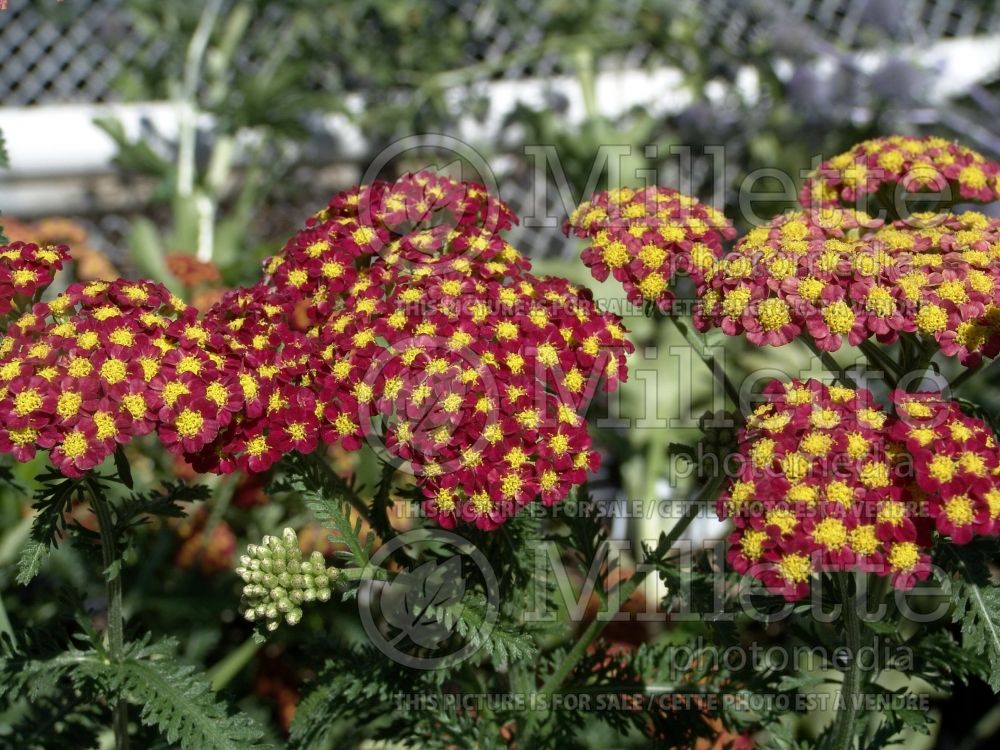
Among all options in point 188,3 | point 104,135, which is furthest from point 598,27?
point 104,135

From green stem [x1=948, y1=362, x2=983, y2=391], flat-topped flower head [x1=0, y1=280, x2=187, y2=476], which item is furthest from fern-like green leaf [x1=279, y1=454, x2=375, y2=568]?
green stem [x1=948, y1=362, x2=983, y2=391]

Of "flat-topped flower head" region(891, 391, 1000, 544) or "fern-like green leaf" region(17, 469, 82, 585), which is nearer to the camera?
"flat-topped flower head" region(891, 391, 1000, 544)

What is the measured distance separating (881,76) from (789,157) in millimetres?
405

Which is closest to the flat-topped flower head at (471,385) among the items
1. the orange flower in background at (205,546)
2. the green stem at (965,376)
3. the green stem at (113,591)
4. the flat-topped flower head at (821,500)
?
the flat-topped flower head at (821,500)

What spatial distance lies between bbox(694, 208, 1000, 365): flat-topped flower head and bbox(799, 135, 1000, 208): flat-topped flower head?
145 millimetres

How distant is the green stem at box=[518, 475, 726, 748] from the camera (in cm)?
154

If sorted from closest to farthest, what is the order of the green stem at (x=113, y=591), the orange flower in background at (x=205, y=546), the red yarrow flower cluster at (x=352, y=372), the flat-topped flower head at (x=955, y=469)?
the flat-topped flower head at (x=955, y=469), the red yarrow flower cluster at (x=352, y=372), the green stem at (x=113, y=591), the orange flower in background at (x=205, y=546)

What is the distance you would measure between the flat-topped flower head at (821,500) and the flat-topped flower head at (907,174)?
1.62ft

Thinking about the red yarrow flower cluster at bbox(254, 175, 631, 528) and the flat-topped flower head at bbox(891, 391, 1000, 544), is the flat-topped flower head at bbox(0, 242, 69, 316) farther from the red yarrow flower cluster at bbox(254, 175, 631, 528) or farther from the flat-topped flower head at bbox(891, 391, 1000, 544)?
the flat-topped flower head at bbox(891, 391, 1000, 544)

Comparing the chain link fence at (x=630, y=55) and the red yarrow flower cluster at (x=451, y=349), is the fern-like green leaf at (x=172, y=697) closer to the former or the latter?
the red yarrow flower cluster at (x=451, y=349)

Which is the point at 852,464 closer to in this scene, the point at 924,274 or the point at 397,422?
the point at 924,274

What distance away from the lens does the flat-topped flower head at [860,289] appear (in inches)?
55.3

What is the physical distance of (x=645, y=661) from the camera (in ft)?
5.68

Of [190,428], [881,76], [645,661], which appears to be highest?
[881,76]
